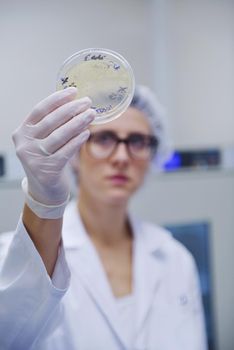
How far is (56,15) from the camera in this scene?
1.00 meters

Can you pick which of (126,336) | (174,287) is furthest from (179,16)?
(126,336)

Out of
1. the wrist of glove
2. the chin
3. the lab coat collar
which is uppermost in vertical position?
the wrist of glove

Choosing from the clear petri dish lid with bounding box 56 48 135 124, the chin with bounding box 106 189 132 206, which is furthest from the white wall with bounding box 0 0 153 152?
the chin with bounding box 106 189 132 206

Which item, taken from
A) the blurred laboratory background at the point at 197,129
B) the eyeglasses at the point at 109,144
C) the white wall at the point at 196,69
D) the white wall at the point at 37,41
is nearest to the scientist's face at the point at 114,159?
the eyeglasses at the point at 109,144

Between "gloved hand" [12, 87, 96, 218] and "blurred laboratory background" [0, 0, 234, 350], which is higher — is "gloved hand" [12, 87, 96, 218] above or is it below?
above

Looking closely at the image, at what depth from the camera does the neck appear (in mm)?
1174

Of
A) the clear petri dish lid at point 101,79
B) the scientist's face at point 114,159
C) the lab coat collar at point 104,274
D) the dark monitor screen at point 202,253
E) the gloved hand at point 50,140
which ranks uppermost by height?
the clear petri dish lid at point 101,79

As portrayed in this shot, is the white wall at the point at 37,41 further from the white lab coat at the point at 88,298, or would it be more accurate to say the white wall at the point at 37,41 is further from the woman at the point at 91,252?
the white lab coat at the point at 88,298

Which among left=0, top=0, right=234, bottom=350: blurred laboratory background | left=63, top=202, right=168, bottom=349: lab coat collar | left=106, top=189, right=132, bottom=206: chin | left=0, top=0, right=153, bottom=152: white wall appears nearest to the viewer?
left=0, top=0, right=153, bottom=152: white wall

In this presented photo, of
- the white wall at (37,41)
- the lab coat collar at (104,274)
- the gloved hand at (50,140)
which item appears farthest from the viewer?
the lab coat collar at (104,274)

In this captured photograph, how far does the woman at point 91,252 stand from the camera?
0.61m

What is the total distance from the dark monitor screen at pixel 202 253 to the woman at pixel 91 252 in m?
0.41

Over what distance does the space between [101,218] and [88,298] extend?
0.92 feet

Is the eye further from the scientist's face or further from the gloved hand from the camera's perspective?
the gloved hand
